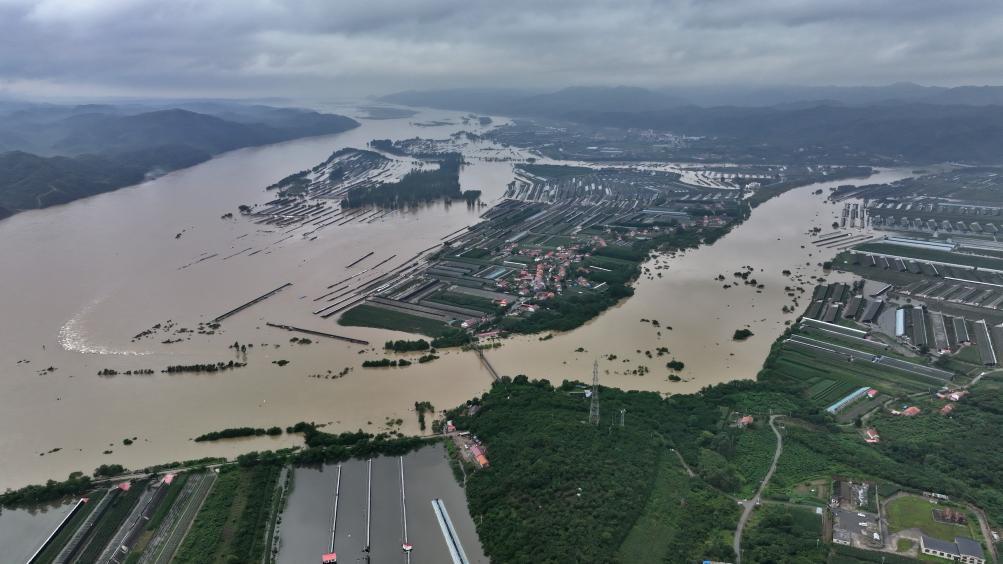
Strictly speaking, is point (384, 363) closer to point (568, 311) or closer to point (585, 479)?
point (568, 311)

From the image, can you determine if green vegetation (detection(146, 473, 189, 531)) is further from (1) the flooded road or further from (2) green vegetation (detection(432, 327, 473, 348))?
(1) the flooded road

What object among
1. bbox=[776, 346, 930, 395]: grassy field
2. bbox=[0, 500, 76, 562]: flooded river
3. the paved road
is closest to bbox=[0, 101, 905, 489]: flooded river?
bbox=[776, 346, 930, 395]: grassy field

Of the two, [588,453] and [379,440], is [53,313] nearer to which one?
[379,440]

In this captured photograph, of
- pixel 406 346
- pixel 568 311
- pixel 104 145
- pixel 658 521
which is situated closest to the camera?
pixel 658 521

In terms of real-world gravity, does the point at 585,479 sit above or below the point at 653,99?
below

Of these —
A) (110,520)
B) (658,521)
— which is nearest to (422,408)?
(658,521)

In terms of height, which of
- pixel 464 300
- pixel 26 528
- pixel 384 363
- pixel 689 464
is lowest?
pixel 26 528

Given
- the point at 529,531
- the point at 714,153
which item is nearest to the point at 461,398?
the point at 529,531
